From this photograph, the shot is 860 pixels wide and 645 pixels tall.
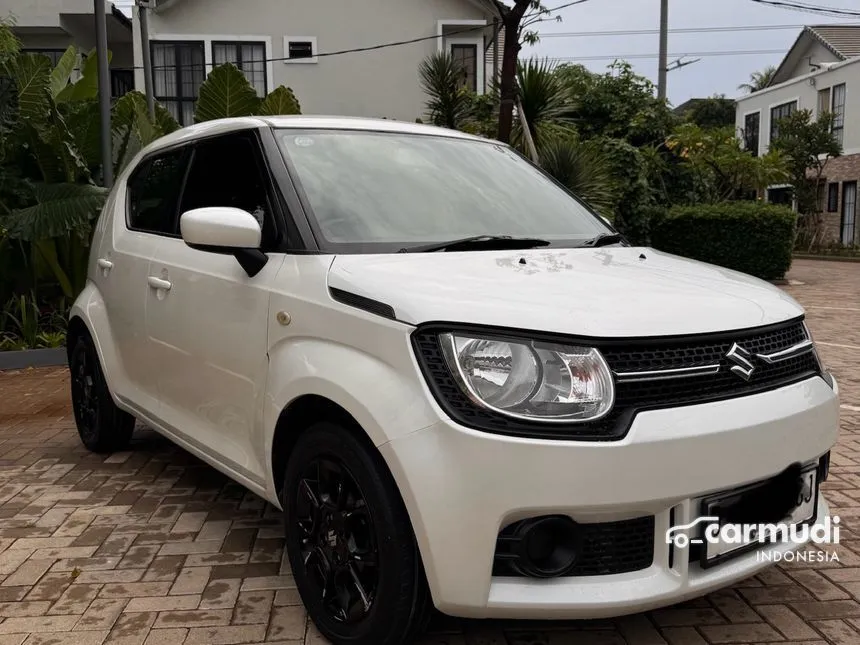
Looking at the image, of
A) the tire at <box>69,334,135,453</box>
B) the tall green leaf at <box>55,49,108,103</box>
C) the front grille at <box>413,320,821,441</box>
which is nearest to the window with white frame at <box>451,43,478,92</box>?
the tall green leaf at <box>55,49,108,103</box>

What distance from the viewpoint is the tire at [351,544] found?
2.46 metres

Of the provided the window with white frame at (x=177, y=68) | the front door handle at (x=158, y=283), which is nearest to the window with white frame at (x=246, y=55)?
the window with white frame at (x=177, y=68)

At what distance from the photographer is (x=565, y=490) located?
7.39ft

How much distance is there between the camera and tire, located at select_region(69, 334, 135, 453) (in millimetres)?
4901

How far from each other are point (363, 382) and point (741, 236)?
15.3m

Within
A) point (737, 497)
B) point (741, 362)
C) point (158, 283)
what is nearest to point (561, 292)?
point (741, 362)

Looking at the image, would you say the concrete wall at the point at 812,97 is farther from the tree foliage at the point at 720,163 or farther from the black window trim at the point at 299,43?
the black window trim at the point at 299,43

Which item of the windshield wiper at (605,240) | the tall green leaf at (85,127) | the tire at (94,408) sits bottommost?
the tire at (94,408)

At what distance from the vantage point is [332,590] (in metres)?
2.81

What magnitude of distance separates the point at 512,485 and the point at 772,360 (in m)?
0.99

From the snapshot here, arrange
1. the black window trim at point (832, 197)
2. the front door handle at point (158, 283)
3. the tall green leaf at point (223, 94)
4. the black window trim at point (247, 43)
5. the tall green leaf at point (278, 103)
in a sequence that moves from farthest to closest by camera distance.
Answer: the black window trim at point (832, 197), the black window trim at point (247, 43), the tall green leaf at point (278, 103), the tall green leaf at point (223, 94), the front door handle at point (158, 283)

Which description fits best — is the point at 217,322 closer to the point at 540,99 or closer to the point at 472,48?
the point at 540,99

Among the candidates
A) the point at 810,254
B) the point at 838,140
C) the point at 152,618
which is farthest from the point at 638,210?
the point at 838,140

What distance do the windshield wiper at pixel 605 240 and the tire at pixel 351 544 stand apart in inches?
57.6
